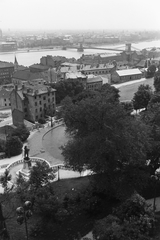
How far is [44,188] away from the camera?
2238cm

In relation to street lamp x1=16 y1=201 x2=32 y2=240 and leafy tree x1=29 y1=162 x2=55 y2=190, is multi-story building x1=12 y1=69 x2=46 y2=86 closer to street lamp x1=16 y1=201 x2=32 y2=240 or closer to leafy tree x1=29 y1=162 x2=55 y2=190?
leafy tree x1=29 y1=162 x2=55 y2=190

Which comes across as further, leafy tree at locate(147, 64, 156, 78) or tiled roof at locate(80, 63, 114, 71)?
leafy tree at locate(147, 64, 156, 78)

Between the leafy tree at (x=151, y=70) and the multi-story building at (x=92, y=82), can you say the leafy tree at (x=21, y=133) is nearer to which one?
the multi-story building at (x=92, y=82)

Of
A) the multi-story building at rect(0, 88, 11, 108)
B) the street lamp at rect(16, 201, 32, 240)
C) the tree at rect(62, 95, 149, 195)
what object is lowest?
the multi-story building at rect(0, 88, 11, 108)

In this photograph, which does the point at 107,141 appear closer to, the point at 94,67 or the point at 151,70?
the point at 94,67

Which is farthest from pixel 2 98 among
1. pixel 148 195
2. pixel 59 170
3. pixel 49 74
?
pixel 148 195

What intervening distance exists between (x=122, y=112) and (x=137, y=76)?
232 feet

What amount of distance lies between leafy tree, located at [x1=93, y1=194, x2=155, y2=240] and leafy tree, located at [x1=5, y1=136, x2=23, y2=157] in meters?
18.9

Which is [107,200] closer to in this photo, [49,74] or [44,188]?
[44,188]

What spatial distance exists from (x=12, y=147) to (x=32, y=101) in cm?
1586

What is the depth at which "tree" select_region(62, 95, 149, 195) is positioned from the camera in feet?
72.1

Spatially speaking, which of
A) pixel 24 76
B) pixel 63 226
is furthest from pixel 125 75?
pixel 63 226

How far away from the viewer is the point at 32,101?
165 ft

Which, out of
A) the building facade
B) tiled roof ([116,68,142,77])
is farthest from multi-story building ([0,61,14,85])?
tiled roof ([116,68,142,77])
